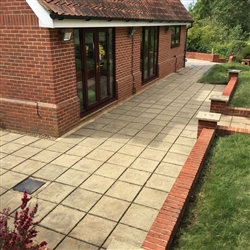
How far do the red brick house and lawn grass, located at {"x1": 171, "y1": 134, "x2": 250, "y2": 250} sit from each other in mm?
3632

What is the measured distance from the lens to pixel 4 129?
693 centimetres

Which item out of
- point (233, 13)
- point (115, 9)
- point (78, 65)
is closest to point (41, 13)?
point (78, 65)

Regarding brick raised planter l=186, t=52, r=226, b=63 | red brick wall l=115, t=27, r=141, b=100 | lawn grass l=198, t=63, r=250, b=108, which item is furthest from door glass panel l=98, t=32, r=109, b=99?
brick raised planter l=186, t=52, r=226, b=63

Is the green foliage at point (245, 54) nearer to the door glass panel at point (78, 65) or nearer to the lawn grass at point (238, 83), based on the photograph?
the lawn grass at point (238, 83)

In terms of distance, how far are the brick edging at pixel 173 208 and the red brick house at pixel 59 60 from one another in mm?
3300

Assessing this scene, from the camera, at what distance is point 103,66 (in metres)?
8.20

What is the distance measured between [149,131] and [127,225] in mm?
3475

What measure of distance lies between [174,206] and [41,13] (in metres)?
4.35

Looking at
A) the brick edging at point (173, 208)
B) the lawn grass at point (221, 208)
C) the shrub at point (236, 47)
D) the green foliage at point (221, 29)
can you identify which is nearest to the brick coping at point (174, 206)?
the brick edging at point (173, 208)

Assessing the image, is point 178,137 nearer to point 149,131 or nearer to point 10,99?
point 149,131

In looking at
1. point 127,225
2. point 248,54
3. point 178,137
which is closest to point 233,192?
A: point 127,225

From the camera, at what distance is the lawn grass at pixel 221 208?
126 inches

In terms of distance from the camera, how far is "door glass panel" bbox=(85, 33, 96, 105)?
285 inches

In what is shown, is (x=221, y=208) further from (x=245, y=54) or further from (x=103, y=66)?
(x=245, y=54)
